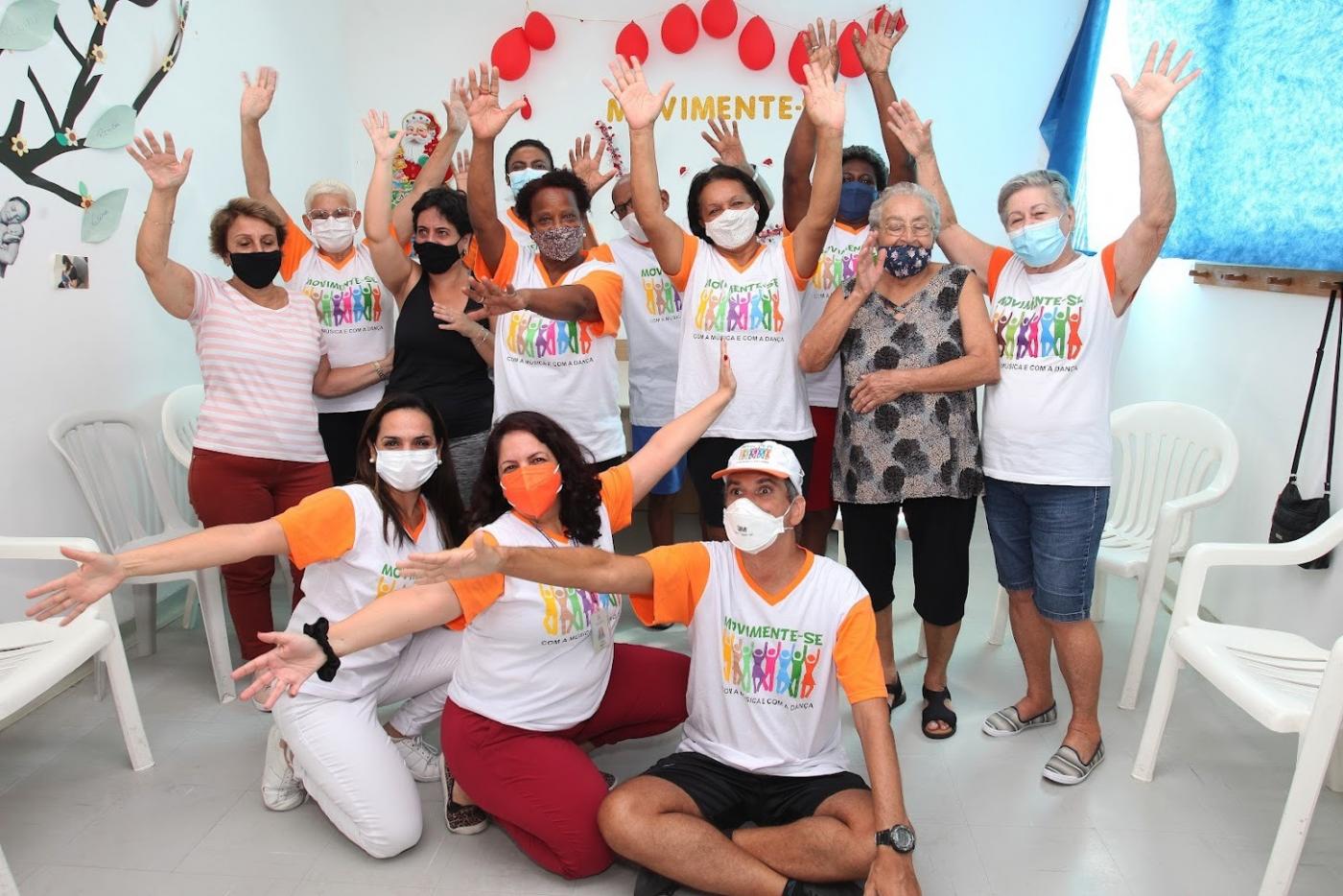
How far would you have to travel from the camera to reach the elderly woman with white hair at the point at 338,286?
3.13 meters

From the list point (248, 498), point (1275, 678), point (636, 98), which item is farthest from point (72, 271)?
point (1275, 678)

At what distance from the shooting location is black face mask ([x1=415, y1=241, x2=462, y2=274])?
2883mm

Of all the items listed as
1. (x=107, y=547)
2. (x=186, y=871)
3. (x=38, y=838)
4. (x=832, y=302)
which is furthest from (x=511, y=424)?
(x=107, y=547)

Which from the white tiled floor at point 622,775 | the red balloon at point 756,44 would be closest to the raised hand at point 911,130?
the white tiled floor at point 622,775

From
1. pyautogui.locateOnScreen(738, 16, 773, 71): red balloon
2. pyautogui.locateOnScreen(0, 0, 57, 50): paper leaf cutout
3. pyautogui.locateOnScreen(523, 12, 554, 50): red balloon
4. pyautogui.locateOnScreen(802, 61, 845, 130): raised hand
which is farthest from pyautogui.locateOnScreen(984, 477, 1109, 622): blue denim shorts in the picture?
pyautogui.locateOnScreen(523, 12, 554, 50): red balloon

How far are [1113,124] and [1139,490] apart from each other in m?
2.00

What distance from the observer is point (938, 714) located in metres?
2.73

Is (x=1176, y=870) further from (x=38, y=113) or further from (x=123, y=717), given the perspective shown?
(x=38, y=113)

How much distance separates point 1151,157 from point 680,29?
3176 millimetres

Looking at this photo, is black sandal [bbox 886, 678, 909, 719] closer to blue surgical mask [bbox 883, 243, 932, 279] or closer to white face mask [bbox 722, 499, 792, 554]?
white face mask [bbox 722, 499, 792, 554]

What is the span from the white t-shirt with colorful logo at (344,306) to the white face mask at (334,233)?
4 cm

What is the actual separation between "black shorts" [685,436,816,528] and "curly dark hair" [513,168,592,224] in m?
0.78

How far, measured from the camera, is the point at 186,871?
2113 millimetres

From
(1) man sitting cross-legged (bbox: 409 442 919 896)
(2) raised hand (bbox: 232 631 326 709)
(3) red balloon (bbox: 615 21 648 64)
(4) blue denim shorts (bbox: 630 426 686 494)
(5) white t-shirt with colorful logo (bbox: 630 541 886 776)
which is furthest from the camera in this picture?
(3) red balloon (bbox: 615 21 648 64)
